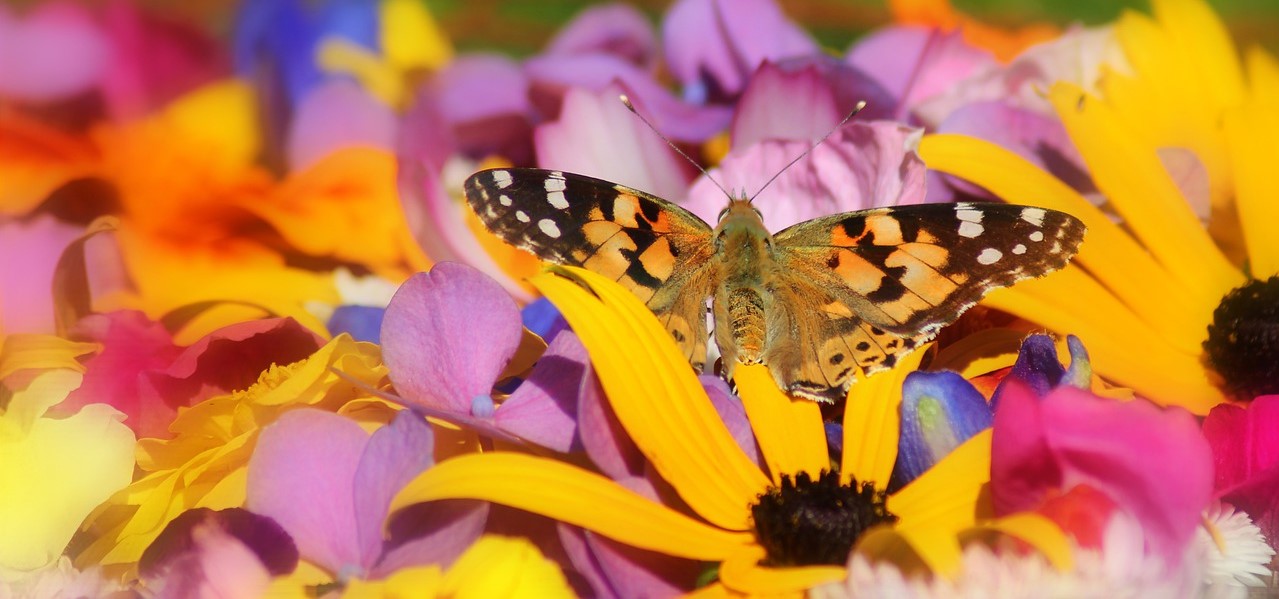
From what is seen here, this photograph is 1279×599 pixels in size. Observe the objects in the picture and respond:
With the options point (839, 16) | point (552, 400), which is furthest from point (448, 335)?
point (839, 16)

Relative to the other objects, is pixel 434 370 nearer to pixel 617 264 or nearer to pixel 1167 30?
pixel 617 264

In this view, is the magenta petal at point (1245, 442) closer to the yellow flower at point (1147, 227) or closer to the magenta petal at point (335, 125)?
the yellow flower at point (1147, 227)

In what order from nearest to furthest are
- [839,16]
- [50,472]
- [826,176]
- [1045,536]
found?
[1045,536]
[50,472]
[826,176]
[839,16]

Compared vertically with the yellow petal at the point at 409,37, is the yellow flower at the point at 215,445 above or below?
below

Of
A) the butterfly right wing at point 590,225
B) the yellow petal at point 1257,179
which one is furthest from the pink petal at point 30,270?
the yellow petal at point 1257,179

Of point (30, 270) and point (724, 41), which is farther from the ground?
point (724, 41)

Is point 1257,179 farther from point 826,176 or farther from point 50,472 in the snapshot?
point 50,472
